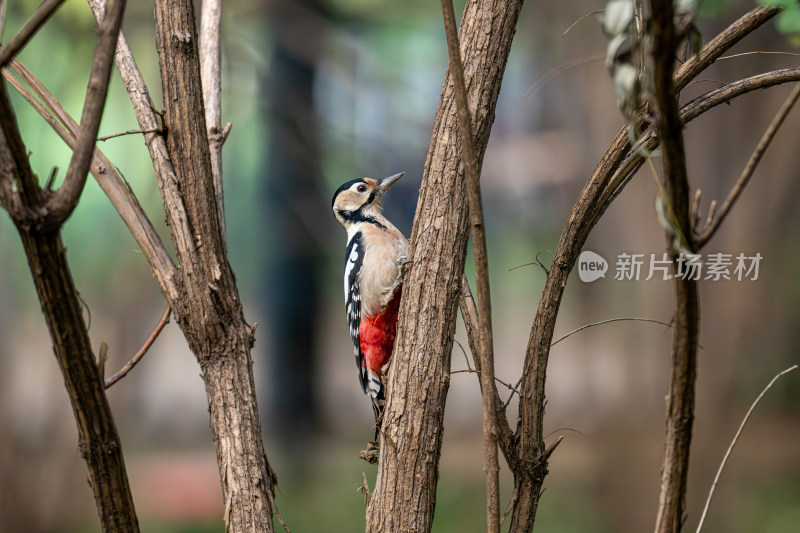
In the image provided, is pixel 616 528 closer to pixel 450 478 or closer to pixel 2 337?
pixel 450 478

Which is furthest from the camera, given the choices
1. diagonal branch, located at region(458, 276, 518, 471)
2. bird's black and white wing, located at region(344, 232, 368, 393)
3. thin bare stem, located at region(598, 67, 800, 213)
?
bird's black and white wing, located at region(344, 232, 368, 393)

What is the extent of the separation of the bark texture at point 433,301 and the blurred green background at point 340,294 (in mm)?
2316

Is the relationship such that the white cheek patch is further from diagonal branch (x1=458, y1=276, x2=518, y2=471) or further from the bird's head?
diagonal branch (x1=458, y1=276, x2=518, y2=471)

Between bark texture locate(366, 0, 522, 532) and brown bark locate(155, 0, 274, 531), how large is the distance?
1.09 feet

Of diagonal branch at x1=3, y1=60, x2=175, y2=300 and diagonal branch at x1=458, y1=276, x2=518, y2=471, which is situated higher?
diagonal branch at x1=3, y1=60, x2=175, y2=300

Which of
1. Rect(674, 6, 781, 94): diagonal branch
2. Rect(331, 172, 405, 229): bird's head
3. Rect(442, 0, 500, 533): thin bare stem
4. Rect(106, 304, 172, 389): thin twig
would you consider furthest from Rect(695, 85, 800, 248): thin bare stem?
Rect(331, 172, 405, 229): bird's head

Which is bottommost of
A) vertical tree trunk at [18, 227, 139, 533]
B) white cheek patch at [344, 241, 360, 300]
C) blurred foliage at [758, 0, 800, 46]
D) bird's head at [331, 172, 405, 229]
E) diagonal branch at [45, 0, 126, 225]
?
vertical tree trunk at [18, 227, 139, 533]

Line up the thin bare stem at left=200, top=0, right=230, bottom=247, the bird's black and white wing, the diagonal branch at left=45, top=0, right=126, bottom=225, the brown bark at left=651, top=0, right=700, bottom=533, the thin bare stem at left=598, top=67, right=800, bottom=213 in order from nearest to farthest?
the brown bark at left=651, top=0, right=700, bottom=533 < the diagonal branch at left=45, top=0, right=126, bottom=225 < the thin bare stem at left=598, top=67, right=800, bottom=213 < the thin bare stem at left=200, top=0, right=230, bottom=247 < the bird's black and white wing

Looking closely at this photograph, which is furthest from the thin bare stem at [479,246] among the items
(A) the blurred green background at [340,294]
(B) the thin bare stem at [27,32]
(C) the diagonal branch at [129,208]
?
(A) the blurred green background at [340,294]

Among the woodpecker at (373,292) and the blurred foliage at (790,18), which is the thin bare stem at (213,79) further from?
the blurred foliage at (790,18)

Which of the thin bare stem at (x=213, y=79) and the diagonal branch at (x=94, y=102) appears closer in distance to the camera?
the diagonal branch at (x=94, y=102)

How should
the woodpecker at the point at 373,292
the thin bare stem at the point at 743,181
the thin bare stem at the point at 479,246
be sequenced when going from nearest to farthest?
the thin bare stem at the point at 743,181 → the thin bare stem at the point at 479,246 → the woodpecker at the point at 373,292

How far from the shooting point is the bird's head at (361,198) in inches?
142

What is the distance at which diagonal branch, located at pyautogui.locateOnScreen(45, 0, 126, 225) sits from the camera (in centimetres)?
116
